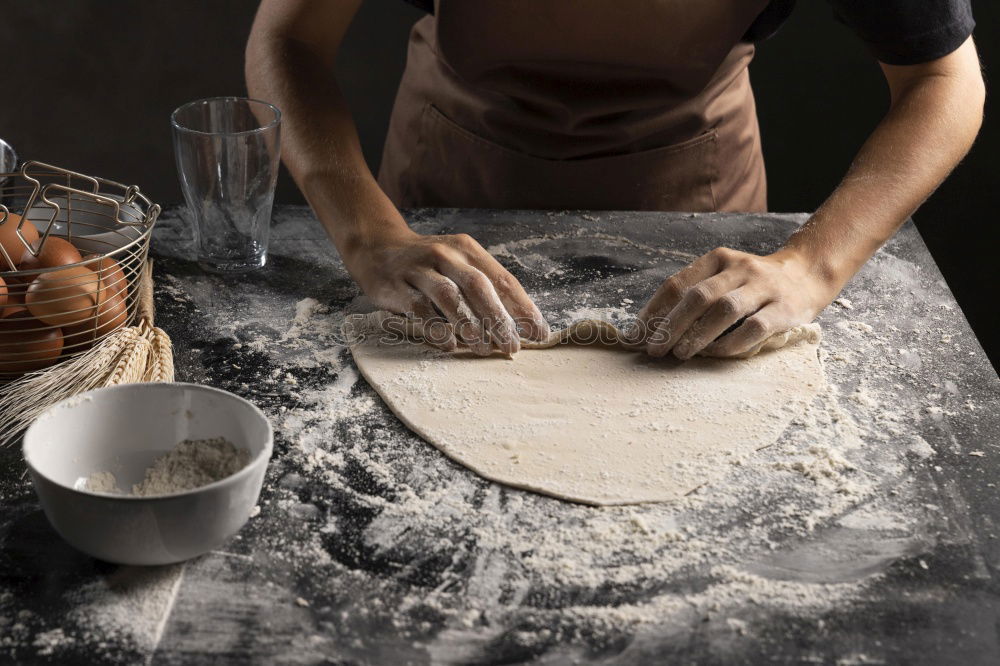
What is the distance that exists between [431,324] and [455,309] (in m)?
0.04

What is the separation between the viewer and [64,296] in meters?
1.05

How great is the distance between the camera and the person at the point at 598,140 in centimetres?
124

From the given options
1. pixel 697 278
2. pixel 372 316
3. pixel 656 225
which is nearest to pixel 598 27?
pixel 656 225

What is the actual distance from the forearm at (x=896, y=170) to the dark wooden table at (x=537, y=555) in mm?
164

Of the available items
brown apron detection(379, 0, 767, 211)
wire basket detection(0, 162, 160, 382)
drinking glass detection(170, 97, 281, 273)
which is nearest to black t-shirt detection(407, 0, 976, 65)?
brown apron detection(379, 0, 767, 211)

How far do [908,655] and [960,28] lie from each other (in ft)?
3.28

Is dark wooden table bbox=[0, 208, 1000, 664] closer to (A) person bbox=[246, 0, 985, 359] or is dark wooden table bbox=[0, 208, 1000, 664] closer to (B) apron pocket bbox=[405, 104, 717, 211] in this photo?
(A) person bbox=[246, 0, 985, 359]

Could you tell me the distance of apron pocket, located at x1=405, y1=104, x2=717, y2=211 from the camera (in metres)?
1.62

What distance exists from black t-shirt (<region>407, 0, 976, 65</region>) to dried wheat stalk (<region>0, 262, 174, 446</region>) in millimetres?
1047

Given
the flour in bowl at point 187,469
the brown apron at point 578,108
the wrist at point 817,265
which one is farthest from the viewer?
the brown apron at point 578,108

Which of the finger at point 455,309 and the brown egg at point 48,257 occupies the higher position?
the brown egg at point 48,257

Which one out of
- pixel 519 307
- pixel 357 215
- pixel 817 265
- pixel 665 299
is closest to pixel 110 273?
pixel 357 215

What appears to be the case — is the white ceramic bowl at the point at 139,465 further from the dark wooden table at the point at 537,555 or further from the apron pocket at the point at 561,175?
the apron pocket at the point at 561,175

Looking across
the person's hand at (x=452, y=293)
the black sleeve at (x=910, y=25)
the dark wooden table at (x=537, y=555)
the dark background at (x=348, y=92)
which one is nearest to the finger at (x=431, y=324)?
the person's hand at (x=452, y=293)
